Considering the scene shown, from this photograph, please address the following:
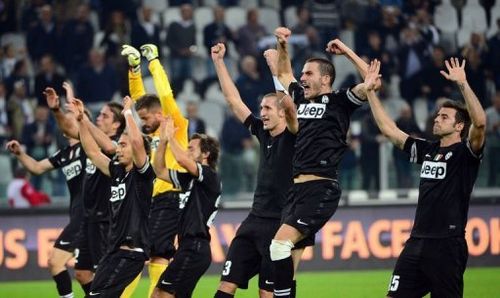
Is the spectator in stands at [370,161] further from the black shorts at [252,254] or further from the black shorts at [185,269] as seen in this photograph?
the black shorts at [185,269]

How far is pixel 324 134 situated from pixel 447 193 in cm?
122

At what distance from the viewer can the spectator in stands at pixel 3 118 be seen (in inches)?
797

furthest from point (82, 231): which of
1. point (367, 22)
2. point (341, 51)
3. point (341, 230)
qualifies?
point (367, 22)

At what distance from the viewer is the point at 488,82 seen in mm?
21891

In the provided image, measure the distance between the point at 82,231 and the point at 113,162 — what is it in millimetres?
2463

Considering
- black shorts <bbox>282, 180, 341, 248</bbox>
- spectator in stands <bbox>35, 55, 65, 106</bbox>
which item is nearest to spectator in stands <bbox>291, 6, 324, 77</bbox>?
spectator in stands <bbox>35, 55, 65, 106</bbox>

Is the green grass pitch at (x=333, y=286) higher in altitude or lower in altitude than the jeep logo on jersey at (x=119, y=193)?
lower

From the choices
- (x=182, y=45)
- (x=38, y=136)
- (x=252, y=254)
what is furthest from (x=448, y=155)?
(x=182, y=45)

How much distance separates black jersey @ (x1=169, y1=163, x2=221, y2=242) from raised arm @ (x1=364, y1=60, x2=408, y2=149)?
5.67 ft

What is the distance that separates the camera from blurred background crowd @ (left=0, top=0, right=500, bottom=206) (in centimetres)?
2091

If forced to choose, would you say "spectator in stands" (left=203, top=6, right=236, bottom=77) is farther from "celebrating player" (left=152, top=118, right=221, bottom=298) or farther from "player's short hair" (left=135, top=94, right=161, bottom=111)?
"celebrating player" (left=152, top=118, right=221, bottom=298)

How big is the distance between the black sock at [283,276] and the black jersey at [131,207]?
1.22 meters

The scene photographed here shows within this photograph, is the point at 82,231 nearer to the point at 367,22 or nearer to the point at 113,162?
the point at 113,162

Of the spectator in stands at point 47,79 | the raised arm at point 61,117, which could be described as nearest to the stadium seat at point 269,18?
the spectator in stands at point 47,79
